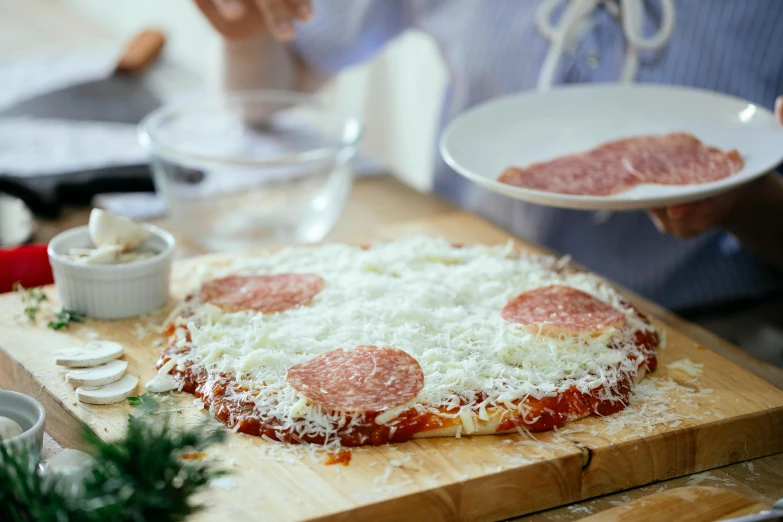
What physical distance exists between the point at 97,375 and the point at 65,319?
0.25m

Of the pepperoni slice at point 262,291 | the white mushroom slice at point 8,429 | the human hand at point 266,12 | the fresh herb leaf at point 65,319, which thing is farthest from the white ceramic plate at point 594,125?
the white mushroom slice at point 8,429

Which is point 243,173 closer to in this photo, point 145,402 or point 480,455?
point 145,402

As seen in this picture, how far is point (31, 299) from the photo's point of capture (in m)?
1.75

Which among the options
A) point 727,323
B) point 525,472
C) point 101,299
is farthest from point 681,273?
point 101,299

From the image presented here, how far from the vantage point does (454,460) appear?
4.14 feet

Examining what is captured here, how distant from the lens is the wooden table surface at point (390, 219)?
1.31m

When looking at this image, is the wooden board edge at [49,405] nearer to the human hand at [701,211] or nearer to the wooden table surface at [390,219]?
the wooden table surface at [390,219]

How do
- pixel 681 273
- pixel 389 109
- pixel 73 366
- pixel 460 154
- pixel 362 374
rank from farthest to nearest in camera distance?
pixel 389 109 < pixel 681 273 < pixel 460 154 < pixel 73 366 < pixel 362 374

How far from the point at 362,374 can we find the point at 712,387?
22.7 inches

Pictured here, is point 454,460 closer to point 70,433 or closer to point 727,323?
point 70,433

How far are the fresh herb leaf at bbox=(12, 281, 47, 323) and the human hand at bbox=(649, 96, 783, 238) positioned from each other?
47.5 inches

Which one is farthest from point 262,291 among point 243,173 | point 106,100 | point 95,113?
point 106,100

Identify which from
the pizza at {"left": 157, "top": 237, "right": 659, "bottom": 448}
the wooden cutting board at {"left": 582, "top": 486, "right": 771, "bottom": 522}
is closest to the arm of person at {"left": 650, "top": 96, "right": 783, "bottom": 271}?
the pizza at {"left": 157, "top": 237, "right": 659, "bottom": 448}

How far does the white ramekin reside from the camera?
5.38 ft
